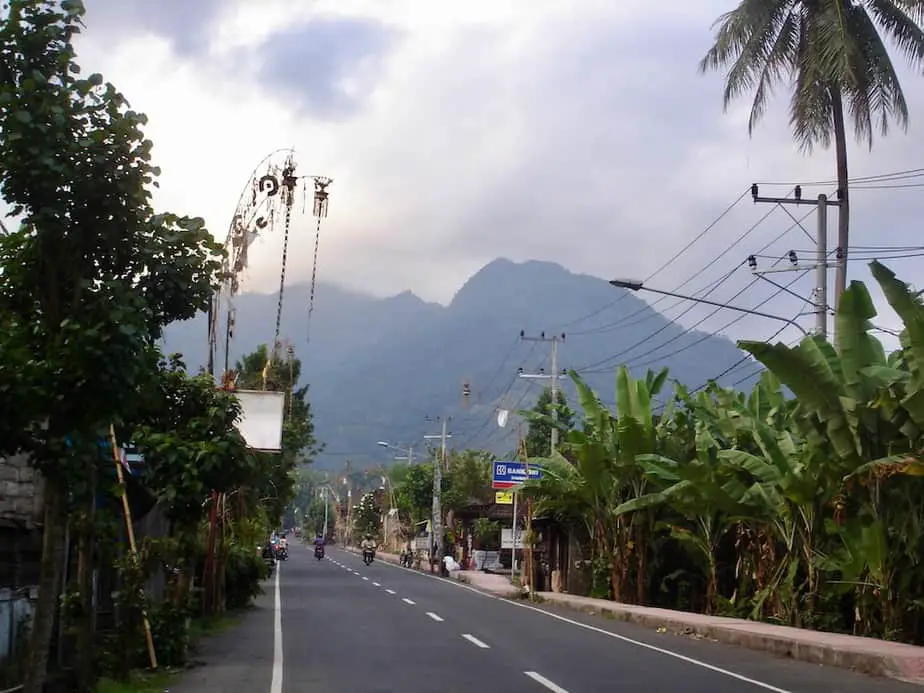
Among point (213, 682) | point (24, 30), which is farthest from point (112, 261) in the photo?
point (213, 682)

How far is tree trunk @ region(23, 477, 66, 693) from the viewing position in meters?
7.77

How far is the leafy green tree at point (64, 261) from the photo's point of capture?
739 centimetres

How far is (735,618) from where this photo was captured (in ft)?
78.9

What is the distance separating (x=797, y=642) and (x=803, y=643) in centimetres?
19

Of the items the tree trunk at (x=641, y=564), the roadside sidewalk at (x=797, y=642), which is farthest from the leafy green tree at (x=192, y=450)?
the tree trunk at (x=641, y=564)

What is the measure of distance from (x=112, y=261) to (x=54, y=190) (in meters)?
0.80

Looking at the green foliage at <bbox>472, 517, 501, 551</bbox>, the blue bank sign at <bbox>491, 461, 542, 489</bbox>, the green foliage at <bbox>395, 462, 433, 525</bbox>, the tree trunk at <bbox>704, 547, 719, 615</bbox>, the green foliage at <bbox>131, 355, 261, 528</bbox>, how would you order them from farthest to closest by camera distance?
1. the green foliage at <bbox>395, 462, 433, 525</bbox>
2. the green foliage at <bbox>472, 517, 501, 551</bbox>
3. the blue bank sign at <bbox>491, 461, 542, 489</bbox>
4. the tree trunk at <bbox>704, 547, 719, 615</bbox>
5. the green foliage at <bbox>131, 355, 261, 528</bbox>

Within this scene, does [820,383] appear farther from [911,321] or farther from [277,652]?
[277,652]

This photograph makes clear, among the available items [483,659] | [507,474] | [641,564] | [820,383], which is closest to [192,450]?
[483,659]

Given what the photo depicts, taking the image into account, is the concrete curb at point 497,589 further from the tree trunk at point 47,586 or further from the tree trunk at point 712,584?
the tree trunk at point 47,586

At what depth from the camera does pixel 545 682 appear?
12883 mm

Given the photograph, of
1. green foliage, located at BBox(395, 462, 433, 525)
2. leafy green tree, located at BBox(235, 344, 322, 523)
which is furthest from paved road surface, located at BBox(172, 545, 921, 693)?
green foliage, located at BBox(395, 462, 433, 525)

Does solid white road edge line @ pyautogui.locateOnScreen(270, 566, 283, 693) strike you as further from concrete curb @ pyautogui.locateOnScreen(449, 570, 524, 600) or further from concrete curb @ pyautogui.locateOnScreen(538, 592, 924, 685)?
concrete curb @ pyautogui.locateOnScreen(449, 570, 524, 600)

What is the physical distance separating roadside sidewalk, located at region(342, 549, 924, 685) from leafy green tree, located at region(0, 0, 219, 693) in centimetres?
1084
